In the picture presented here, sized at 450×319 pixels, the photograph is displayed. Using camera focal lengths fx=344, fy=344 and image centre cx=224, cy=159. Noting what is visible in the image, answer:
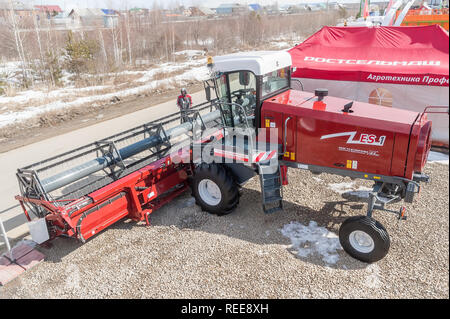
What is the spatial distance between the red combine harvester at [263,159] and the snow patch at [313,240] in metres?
0.26

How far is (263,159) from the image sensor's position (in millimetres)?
5262

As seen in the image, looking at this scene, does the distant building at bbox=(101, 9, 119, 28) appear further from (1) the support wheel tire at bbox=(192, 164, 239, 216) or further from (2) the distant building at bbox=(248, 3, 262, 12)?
(1) the support wheel tire at bbox=(192, 164, 239, 216)

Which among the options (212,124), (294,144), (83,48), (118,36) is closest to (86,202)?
(294,144)

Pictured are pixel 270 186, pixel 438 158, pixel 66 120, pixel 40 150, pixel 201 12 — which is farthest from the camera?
pixel 201 12

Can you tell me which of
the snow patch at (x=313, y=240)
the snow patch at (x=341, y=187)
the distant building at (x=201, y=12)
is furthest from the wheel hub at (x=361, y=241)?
the distant building at (x=201, y=12)

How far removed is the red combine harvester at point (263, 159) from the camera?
449 centimetres

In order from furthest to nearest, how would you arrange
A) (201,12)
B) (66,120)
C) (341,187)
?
(201,12), (66,120), (341,187)

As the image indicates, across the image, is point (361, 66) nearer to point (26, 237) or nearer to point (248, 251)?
point (248, 251)

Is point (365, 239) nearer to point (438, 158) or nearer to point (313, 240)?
point (313, 240)

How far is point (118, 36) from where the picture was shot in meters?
25.7

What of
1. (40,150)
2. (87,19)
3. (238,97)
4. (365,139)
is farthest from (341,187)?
(87,19)

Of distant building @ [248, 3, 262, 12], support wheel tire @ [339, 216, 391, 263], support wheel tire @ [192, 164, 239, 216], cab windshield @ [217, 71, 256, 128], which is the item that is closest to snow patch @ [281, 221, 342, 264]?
support wheel tire @ [339, 216, 391, 263]

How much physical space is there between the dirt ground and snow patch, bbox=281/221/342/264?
8632 mm

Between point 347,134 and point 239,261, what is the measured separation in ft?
7.47
